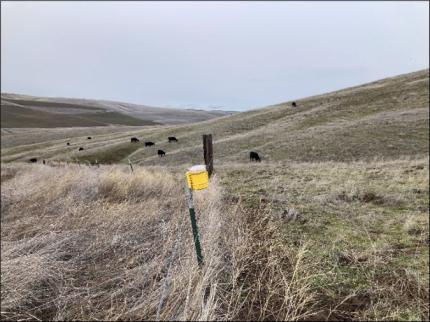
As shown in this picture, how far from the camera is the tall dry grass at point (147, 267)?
4039mm

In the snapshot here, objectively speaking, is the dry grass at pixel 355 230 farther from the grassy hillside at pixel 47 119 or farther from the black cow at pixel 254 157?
the grassy hillside at pixel 47 119

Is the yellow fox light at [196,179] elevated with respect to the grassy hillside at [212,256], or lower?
elevated

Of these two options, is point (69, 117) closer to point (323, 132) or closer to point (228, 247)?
point (323, 132)

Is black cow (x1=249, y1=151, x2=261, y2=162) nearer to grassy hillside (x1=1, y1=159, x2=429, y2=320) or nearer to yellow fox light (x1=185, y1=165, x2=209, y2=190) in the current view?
grassy hillside (x1=1, y1=159, x2=429, y2=320)

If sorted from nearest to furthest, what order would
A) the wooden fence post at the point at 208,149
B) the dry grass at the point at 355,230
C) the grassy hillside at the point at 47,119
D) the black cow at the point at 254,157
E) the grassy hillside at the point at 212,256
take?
1. the grassy hillside at the point at 212,256
2. the dry grass at the point at 355,230
3. the wooden fence post at the point at 208,149
4. the black cow at the point at 254,157
5. the grassy hillside at the point at 47,119

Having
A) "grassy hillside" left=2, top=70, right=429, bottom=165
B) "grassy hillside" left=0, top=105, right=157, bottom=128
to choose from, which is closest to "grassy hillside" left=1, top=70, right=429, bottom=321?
"grassy hillside" left=2, top=70, right=429, bottom=165

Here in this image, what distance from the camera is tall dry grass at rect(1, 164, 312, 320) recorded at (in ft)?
13.3

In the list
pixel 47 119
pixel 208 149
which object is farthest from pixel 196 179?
pixel 47 119

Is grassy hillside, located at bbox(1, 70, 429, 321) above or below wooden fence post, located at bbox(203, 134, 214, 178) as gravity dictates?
below

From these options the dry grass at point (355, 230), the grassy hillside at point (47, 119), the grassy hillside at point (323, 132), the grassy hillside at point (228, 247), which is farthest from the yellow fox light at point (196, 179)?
the grassy hillside at point (47, 119)

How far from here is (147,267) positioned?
4.86 metres

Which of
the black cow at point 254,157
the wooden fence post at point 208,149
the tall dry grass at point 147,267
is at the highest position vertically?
the wooden fence post at point 208,149

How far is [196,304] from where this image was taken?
3807 millimetres

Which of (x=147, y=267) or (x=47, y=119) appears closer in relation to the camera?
(x=147, y=267)
